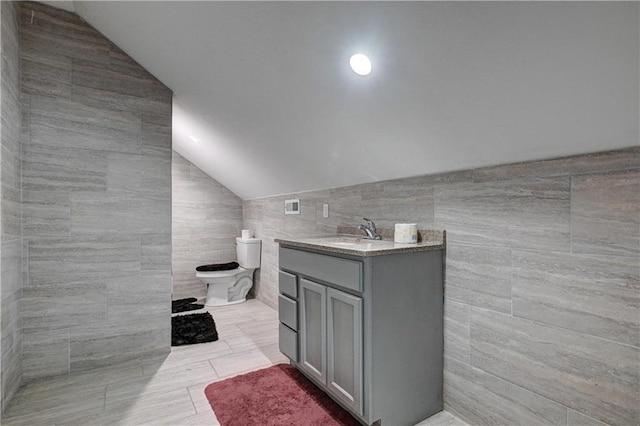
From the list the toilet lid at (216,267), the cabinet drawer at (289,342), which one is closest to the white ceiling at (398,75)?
the cabinet drawer at (289,342)

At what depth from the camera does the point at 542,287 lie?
1.52m

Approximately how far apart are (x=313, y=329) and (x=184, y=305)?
2.65 meters

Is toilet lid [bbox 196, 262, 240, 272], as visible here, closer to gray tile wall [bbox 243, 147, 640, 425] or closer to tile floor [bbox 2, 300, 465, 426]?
tile floor [bbox 2, 300, 465, 426]

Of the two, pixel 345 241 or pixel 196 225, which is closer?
pixel 345 241

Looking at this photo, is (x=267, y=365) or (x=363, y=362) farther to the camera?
(x=267, y=365)

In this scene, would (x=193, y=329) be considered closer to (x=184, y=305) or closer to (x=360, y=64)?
(x=184, y=305)

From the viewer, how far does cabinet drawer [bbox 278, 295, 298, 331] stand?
225 centimetres

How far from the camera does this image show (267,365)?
8.38 feet

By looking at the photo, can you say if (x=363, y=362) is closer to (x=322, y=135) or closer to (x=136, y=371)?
(x=322, y=135)

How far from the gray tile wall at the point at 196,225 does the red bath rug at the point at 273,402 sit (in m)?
2.49

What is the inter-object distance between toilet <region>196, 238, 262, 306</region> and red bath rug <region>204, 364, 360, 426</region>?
193 cm

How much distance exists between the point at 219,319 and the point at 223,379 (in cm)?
138

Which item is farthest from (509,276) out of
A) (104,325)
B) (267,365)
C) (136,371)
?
(104,325)

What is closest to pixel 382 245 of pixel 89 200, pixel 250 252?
pixel 89 200
